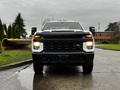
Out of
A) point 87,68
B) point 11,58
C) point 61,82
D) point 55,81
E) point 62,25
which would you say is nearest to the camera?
→ point 61,82

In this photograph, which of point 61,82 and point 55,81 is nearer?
point 61,82

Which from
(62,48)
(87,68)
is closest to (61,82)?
(62,48)

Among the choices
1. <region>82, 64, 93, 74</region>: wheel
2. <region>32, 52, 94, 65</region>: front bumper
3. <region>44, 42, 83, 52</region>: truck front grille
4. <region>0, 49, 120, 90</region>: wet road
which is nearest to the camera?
<region>0, 49, 120, 90</region>: wet road

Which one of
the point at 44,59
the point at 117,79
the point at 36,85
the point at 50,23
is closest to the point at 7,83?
the point at 36,85

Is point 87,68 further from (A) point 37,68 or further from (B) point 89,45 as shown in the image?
(A) point 37,68

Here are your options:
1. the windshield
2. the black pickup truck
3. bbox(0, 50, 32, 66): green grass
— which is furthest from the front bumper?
bbox(0, 50, 32, 66): green grass

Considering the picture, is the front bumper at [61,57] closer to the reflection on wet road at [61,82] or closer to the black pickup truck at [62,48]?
the black pickup truck at [62,48]

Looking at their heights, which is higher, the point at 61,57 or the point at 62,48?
the point at 62,48

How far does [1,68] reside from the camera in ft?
35.1

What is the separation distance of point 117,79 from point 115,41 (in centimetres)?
8215

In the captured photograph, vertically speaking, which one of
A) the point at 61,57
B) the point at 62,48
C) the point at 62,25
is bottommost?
the point at 61,57

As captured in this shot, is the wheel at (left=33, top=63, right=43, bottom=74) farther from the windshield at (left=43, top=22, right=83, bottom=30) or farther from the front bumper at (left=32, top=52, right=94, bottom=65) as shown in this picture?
the windshield at (left=43, top=22, right=83, bottom=30)

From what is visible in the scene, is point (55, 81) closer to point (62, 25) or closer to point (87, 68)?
point (87, 68)

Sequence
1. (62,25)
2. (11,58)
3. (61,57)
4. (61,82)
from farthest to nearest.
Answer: (11,58), (62,25), (61,57), (61,82)
